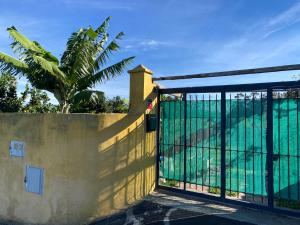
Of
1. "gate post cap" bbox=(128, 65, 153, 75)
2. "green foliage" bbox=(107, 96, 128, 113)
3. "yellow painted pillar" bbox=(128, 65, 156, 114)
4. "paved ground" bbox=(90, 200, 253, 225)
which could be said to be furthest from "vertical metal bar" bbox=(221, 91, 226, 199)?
"green foliage" bbox=(107, 96, 128, 113)

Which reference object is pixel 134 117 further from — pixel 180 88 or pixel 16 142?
pixel 16 142

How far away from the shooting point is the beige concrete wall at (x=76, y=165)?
5.21 metres

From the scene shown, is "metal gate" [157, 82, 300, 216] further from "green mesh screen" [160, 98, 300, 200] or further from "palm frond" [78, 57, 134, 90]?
"palm frond" [78, 57, 134, 90]

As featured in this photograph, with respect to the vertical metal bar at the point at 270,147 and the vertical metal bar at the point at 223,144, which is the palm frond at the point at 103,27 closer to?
the vertical metal bar at the point at 223,144

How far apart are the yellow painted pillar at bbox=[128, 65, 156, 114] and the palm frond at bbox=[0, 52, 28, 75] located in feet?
11.3

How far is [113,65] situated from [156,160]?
351 centimetres

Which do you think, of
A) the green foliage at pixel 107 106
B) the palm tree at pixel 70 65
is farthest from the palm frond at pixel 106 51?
the green foliage at pixel 107 106

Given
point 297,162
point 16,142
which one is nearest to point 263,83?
point 297,162

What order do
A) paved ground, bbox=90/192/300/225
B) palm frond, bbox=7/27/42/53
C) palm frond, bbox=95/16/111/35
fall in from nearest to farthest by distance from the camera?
paved ground, bbox=90/192/300/225
palm frond, bbox=7/27/42/53
palm frond, bbox=95/16/111/35

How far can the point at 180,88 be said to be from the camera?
20.9 feet

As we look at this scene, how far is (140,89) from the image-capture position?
6.31 meters

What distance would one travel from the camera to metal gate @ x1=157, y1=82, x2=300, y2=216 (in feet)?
17.1

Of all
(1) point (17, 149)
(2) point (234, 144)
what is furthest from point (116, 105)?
(2) point (234, 144)

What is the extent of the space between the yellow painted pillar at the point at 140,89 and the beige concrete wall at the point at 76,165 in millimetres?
242
